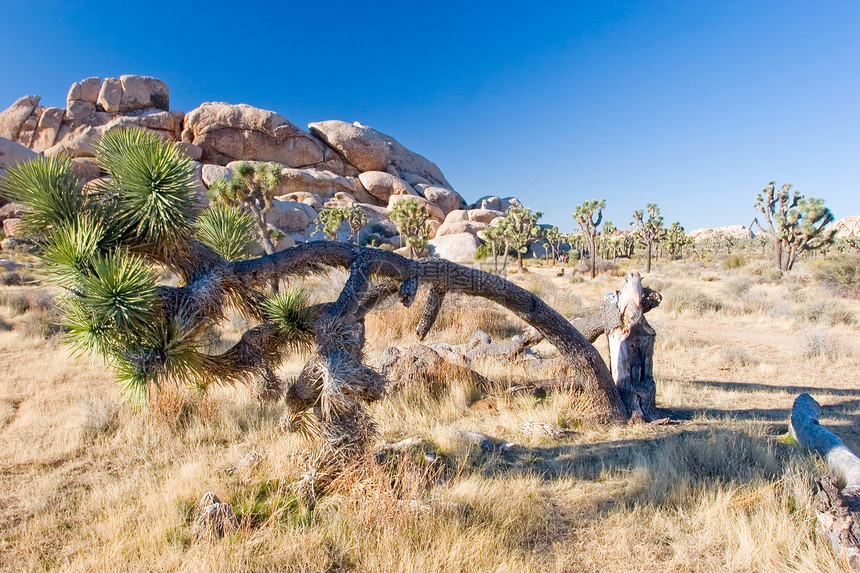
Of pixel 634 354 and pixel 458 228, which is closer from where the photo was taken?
pixel 634 354

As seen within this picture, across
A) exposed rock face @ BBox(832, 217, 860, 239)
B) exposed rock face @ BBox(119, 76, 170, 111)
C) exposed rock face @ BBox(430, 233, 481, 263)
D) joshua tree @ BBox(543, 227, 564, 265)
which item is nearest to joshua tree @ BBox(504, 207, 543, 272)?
exposed rock face @ BBox(430, 233, 481, 263)

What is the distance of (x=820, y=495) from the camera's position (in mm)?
2938

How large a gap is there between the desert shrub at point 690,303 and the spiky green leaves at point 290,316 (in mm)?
13379

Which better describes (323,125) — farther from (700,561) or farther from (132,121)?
(700,561)

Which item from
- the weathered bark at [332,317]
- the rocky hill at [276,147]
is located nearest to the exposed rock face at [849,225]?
the rocky hill at [276,147]

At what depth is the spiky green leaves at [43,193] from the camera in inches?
117

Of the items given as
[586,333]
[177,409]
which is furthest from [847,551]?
[177,409]

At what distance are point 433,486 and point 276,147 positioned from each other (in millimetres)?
56858

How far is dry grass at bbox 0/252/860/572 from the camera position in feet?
9.78

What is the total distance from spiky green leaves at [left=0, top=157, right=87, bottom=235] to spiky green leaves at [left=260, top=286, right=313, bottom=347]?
59.6 inches

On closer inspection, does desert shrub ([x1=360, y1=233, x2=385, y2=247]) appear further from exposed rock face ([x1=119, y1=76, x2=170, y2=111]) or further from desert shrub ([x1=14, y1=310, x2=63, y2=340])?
desert shrub ([x1=14, y1=310, x2=63, y2=340])

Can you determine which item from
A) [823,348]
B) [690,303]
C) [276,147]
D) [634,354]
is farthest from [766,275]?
[276,147]

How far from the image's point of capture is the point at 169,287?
3.28 m

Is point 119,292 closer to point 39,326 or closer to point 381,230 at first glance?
point 39,326
